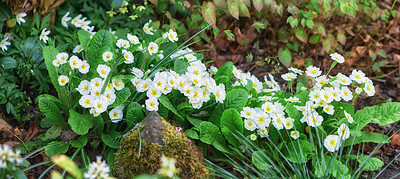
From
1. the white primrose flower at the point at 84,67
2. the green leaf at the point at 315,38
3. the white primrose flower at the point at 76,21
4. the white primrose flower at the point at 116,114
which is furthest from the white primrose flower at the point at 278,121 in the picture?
the white primrose flower at the point at 76,21

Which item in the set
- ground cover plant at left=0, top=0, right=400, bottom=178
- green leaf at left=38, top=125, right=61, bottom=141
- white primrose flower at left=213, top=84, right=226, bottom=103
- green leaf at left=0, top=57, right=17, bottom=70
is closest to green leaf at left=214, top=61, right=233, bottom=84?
ground cover plant at left=0, top=0, right=400, bottom=178

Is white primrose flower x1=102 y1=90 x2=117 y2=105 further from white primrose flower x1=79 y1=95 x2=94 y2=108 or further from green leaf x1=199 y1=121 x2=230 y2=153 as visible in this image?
green leaf x1=199 y1=121 x2=230 y2=153

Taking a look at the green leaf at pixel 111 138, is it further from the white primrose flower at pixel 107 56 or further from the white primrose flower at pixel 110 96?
the white primrose flower at pixel 107 56

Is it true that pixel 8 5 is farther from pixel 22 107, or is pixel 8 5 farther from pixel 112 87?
pixel 112 87

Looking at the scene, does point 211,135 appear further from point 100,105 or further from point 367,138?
point 367,138

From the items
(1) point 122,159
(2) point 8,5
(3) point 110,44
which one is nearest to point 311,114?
(1) point 122,159

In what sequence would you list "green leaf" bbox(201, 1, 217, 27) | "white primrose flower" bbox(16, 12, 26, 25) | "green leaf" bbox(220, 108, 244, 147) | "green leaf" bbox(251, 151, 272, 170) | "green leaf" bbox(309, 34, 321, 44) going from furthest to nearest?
1. "green leaf" bbox(309, 34, 321, 44)
2. "white primrose flower" bbox(16, 12, 26, 25)
3. "green leaf" bbox(201, 1, 217, 27)
4. "green leaf" bbox(220, 108, 244, 147)
5. "green leaf" bbox(251, 151, 272, 170)

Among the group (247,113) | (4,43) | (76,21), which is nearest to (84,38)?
(76,21)

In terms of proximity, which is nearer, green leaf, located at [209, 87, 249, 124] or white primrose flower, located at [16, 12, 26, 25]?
green leaf, located at [209, 87, 249, 124]
